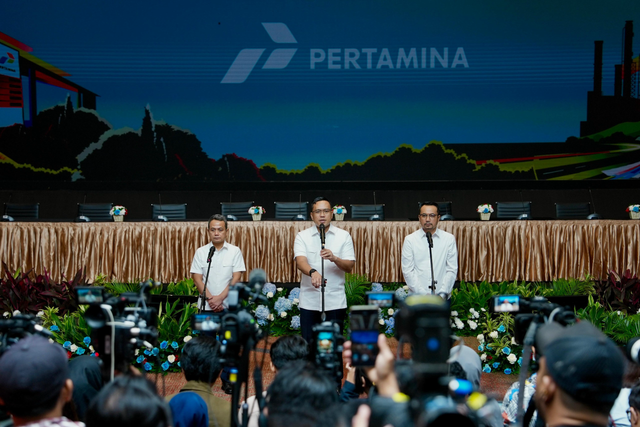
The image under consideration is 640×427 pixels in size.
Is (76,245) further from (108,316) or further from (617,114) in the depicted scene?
(617,114)

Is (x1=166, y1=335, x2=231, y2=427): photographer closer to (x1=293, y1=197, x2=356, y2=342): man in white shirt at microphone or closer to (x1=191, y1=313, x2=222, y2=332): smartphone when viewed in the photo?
(x1=191, y1=313, x2=222, y2=332): smartphone

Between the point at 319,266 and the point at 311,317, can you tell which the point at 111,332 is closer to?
the point at 311,317

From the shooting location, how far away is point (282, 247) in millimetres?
6543

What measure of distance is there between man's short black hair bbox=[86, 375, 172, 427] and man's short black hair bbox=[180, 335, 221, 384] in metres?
1.21

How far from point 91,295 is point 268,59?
865cm

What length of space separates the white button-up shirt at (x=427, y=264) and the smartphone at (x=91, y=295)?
10.1 ft

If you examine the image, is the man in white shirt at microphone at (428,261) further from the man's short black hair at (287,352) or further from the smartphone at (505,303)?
the smartphone at (505,303)

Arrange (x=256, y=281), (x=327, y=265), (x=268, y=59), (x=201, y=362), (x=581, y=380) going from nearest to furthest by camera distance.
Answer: (x=581, y=380) < (x=256, y=281) < (x=201, y=362) < (x=327, y=265) < (x=268, y=59)

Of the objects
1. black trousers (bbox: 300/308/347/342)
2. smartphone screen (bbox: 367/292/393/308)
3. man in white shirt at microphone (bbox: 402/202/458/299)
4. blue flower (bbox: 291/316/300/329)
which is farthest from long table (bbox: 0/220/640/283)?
smartphone screen (bbox: 367/292/393/308)

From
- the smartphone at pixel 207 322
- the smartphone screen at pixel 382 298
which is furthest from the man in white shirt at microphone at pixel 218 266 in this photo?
the smartphone screen at pixel 382 298

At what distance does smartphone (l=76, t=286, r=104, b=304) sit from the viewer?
2051 millimetres

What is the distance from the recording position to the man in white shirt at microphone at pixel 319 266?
4430 millimetres

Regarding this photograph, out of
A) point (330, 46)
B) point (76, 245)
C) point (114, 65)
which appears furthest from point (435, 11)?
point (76, 245)

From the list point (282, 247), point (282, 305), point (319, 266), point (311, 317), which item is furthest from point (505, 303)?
point (282, 247)
